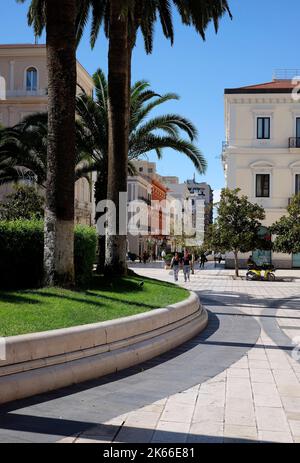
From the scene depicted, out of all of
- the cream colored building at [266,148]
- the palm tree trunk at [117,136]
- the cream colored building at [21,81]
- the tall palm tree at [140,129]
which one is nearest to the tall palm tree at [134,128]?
the tall palm tree at [140,129]

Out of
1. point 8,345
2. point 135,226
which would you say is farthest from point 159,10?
point 135,226

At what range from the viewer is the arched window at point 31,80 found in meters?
45.3

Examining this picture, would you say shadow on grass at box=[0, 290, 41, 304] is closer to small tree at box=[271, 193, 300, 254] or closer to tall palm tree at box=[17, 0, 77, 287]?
tall palm tree at box=[17, 0, 77, 287]

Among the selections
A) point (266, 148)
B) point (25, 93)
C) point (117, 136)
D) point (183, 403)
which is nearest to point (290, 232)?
point (266, 148)

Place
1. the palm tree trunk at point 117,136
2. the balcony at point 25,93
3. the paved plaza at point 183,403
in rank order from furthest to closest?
the balcony at point 25,93, the palm tree trunk at point 117,136, the paved plaza at point 183,403

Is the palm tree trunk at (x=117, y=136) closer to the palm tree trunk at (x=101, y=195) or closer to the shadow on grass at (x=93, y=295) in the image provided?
the shadow on grass at (x=93, y=295)

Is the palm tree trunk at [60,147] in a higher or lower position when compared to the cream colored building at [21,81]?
lower

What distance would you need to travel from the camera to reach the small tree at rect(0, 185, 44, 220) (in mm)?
23769

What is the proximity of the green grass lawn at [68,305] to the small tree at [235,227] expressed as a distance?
→ 18.0 meters

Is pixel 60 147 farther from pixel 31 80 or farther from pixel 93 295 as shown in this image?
pixel 31 80

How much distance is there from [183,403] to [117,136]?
31.9ft

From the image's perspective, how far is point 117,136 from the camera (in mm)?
14398

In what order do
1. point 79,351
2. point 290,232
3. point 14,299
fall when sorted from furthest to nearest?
point 290,232
point 14,299
point 79,351

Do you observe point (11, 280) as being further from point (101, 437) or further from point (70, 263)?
point (101, 437)
